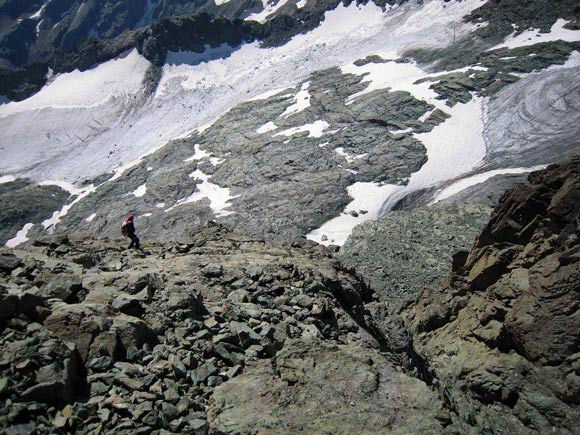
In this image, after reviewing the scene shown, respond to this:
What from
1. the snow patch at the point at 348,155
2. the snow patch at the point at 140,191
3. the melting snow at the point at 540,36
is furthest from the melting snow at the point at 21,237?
the melting snow at the point at 540,36

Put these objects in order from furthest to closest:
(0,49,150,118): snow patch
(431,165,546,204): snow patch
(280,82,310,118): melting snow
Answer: (0,49,150,118): snow patch
(280,82,310,118): melting snow
(431,165,546,204): snow patch

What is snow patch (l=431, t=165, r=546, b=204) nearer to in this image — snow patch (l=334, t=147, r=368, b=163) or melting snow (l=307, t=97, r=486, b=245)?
melting snow (l=307, t=97, r=486, b=245)

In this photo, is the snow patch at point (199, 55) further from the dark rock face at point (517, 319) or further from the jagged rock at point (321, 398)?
the jagged rock at point (321, 398)

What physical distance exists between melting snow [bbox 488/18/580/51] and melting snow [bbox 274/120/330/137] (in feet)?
115

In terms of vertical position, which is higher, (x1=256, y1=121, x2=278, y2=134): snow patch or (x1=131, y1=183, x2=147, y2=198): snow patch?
(x1=256, y1=121, x2=278, y2=134): snow patch

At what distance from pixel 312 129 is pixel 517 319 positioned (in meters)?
63.0

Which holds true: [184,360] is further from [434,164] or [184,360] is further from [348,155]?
[348,155]

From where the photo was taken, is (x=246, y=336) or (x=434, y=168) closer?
(x=246, y=336)

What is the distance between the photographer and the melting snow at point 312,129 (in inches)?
2850

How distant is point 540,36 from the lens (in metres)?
78.8

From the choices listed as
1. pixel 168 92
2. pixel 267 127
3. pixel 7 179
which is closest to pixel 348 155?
pixel 267 127

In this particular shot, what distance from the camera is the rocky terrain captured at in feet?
26.1

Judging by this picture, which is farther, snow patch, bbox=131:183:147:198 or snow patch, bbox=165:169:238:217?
snow patch, bbox=131:183:147:198

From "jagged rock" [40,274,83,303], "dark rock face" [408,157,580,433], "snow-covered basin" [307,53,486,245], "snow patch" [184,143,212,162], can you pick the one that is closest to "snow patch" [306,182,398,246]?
"snow-covered basin" [307,53,486,245]
